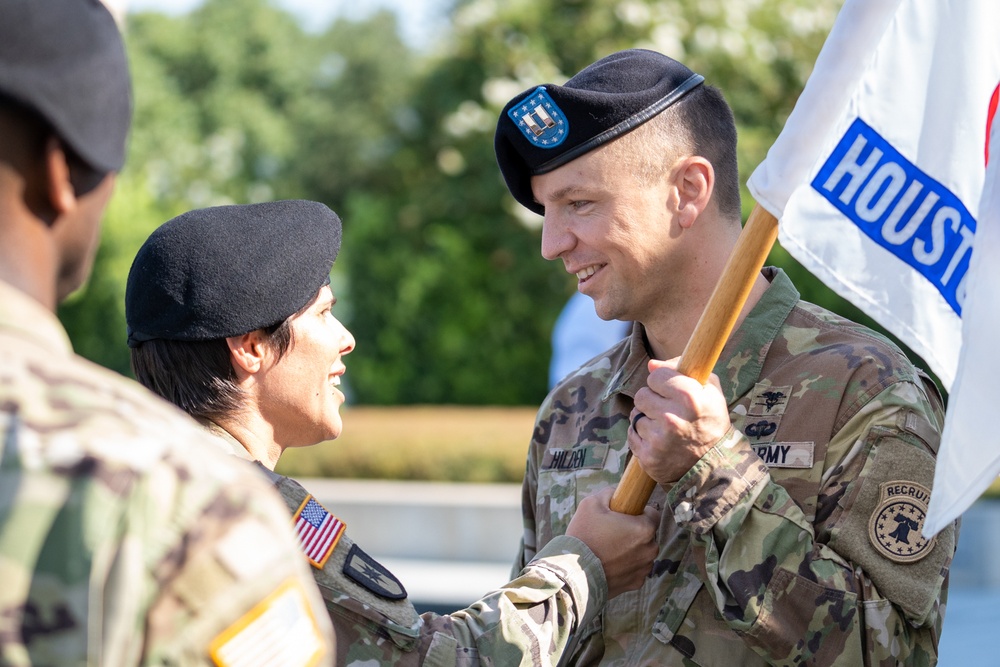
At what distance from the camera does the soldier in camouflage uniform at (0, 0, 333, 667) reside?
1.20m

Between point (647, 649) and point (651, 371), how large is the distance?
2.04ft

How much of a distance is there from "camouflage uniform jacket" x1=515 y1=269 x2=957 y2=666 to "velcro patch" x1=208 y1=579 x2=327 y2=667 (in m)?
1.19

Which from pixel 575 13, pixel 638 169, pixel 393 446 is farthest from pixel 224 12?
pixel 638 169

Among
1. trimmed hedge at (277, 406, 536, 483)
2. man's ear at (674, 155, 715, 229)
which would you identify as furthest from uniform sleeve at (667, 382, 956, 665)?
trimmed hedge at (277, 406, 536, 483)

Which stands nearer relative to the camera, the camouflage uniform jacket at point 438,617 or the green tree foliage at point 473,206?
the camouflage uniform jacket at point 438,617

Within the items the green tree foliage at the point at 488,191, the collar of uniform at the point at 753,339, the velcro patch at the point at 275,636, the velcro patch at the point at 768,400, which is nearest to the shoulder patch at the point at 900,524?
the velcro patch at the point at 768,400

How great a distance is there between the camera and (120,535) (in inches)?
47.7

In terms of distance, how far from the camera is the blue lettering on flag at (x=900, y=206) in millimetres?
2475

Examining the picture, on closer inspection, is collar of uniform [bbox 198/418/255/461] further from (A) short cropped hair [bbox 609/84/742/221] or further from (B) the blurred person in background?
(B) the blurred person in background

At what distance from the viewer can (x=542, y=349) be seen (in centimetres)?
1520

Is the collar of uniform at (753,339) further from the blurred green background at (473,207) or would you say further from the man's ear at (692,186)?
the blurred green background at (473,207)

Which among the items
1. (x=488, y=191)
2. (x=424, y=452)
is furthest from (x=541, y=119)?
(x=488, y=191)

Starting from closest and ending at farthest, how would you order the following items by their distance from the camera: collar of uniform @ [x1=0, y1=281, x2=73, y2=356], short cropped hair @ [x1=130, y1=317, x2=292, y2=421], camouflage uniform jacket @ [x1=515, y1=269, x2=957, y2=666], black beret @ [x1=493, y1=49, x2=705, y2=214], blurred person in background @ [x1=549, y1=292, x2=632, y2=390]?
collar of uniform @ [x1=0, y1=281, x2=73, y2=356] < camouflage uniform jacket @ [x1=515, y1=269, x2=957, y2=666] < short cropped hair @ [x1=130, y1=317, x2=292, y2=421] < black beret @ [x1=493, y1=49, x2=705, y2=214] < blurred person in background @ [x1=549, y1=292, x2=632, y2=390]

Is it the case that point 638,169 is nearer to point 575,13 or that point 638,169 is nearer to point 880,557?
point 880,557
